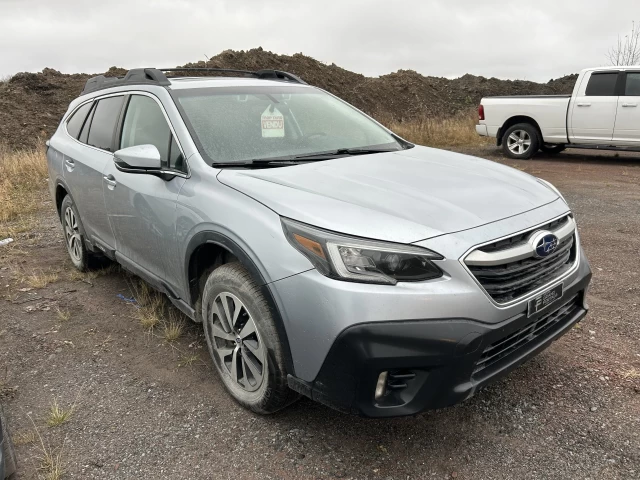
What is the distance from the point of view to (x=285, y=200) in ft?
8.16

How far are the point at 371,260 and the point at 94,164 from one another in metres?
2.88

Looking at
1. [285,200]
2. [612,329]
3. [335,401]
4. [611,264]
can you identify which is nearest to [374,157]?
[285,200]

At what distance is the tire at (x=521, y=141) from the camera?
443 inches

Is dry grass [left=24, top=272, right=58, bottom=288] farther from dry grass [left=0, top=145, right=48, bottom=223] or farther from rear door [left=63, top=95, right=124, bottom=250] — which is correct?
Answer: dry grass [left=0, top=145, right=48, bottom=223]

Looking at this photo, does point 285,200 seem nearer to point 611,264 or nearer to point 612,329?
point 612,329

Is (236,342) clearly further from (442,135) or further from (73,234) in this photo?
(442,135)

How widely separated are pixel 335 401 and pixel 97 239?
295cm

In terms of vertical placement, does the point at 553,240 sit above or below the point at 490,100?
below

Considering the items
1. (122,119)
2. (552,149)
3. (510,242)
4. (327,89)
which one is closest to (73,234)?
(122,119)

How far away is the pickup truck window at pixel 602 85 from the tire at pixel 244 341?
32.9 ft

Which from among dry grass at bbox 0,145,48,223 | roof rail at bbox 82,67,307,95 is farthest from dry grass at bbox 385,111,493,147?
roof rail at bbox 82,67,307,95

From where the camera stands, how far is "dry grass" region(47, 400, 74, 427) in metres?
2.83

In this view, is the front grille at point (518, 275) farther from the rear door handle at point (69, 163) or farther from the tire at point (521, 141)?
the tire at point (521, 141)

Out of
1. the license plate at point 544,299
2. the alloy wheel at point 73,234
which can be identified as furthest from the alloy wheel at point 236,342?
the alloy wheel at point 73,234
